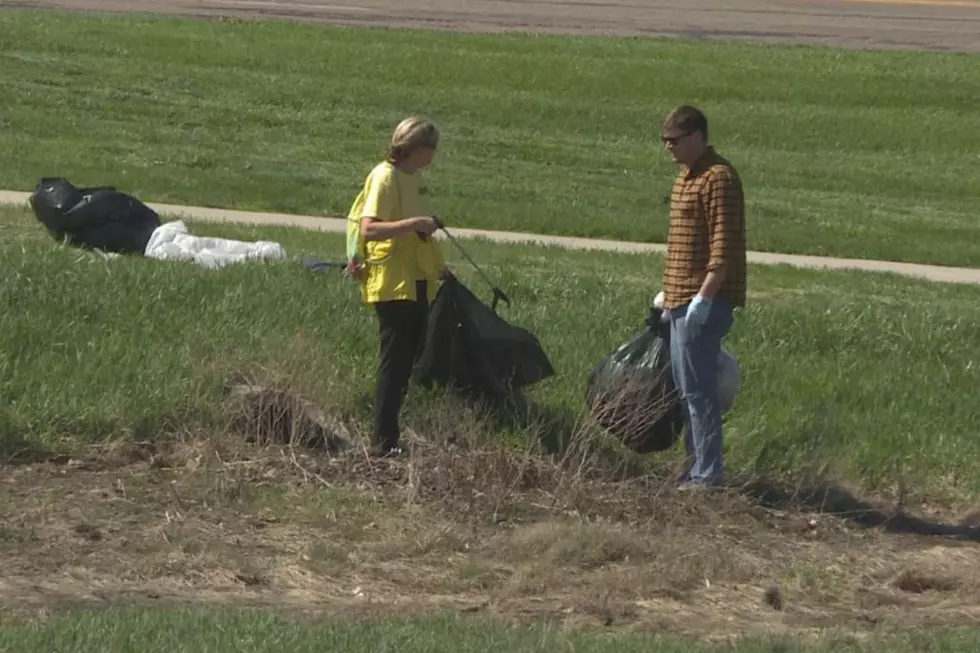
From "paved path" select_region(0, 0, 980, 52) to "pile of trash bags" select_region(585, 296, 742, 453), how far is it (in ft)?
67.5

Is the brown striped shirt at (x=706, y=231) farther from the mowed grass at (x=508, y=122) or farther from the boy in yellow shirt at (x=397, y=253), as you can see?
the mowed grass at (x=508, y=122)

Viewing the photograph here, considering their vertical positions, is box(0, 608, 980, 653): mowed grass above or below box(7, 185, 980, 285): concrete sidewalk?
below

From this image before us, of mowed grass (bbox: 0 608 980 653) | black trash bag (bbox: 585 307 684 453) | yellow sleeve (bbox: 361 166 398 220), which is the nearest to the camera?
mowed grass (bbox: 0 608 980 653)

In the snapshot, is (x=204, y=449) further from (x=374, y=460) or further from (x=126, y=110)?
(x=126, y=110)

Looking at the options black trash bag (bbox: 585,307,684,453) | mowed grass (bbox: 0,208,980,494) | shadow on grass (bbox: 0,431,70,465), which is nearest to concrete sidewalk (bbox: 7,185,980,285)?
mowed grass (bbox: 0,208,980,494)

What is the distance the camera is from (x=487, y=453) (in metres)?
7.50

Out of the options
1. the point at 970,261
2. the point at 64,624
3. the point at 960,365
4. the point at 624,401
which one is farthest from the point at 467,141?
the point at 64,624

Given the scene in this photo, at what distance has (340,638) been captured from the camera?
5242 mm

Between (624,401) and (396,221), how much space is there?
4.62ft

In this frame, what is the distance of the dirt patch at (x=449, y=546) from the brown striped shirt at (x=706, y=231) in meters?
0.98

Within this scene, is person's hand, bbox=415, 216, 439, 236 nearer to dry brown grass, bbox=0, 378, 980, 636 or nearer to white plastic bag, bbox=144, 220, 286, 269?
dry brown grass, bbox=0, 378, 980, 636

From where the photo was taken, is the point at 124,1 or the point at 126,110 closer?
the point at 126,110

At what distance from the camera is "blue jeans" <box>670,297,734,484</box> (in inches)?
288

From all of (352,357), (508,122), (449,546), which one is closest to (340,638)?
(449,546)
